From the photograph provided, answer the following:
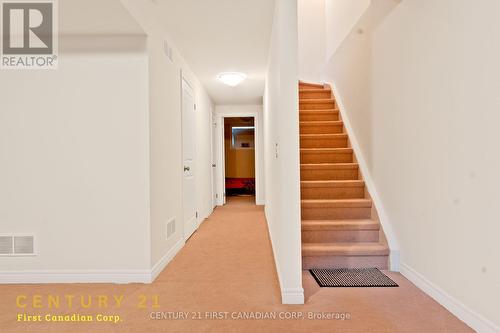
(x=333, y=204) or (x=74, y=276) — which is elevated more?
(x=333, y=204)

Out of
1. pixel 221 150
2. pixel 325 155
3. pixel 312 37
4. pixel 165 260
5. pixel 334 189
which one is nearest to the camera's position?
pixel 165 260

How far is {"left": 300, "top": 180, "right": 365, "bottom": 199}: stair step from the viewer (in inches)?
124

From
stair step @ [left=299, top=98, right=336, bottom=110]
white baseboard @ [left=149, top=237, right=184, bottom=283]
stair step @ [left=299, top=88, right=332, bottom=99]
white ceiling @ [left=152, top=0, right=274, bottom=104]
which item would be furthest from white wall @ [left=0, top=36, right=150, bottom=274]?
stair step @ [left=299, top=88, right=332, bottom=99]

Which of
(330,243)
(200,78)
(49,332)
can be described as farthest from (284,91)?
(200,78)

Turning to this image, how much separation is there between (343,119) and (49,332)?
3696 mm

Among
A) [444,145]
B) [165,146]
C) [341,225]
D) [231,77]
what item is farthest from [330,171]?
[231,77]

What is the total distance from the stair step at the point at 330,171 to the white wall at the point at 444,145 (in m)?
0.46

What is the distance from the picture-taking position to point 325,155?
3605 millimetres

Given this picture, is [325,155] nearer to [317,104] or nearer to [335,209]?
[335,209]

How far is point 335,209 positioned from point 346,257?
0.53m

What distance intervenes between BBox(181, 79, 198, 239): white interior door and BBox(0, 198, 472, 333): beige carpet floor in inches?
35.1

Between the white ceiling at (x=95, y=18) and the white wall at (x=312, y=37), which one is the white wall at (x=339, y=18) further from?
the white ceiling at (x=95, y=18)

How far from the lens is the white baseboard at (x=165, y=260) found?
8.01ft

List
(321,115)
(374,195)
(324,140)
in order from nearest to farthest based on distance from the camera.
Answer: (374,195) → (324,140) → (321,115)
